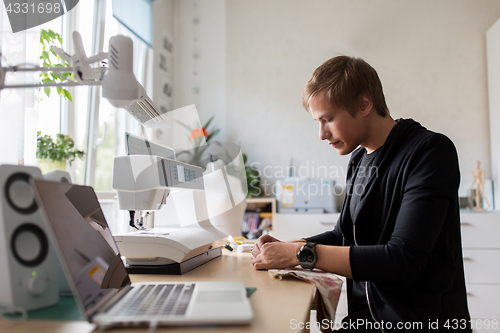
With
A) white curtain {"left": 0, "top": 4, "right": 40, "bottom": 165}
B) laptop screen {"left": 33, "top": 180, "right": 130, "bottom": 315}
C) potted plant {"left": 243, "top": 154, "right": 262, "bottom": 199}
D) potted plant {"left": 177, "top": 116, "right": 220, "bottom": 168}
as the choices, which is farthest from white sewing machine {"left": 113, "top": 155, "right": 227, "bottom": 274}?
potted plant {"left": 177, "top": 116, "right": 220, "bottom": 168}

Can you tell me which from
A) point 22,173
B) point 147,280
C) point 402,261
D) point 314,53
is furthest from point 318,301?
point 314,53

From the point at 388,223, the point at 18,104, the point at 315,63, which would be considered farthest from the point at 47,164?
the point at 315,63

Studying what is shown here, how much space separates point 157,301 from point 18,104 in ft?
4.33

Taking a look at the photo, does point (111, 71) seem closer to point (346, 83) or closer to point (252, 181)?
point (346, 83)

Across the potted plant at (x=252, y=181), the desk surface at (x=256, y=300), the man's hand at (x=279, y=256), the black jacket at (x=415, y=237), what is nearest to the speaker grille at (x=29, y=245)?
the desk surface at (x=256, y=300)

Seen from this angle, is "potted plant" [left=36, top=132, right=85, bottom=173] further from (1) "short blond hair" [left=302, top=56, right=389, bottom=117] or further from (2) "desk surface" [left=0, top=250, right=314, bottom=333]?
(1) "short blond hair" [left=302, top=56, right=389, bottom=117]

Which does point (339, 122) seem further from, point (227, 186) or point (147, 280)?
point (227, 186)

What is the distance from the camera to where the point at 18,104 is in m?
1.61

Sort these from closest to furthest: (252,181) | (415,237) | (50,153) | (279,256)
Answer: (415,237) → (279,256) → (50,153) → (252,181)

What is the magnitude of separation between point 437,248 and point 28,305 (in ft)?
3.46

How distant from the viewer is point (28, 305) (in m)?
0.78

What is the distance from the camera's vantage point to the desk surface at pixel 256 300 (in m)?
0.69

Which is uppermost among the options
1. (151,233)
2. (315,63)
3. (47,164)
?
(315,63)

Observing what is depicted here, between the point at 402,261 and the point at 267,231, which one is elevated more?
the point at 402,261
